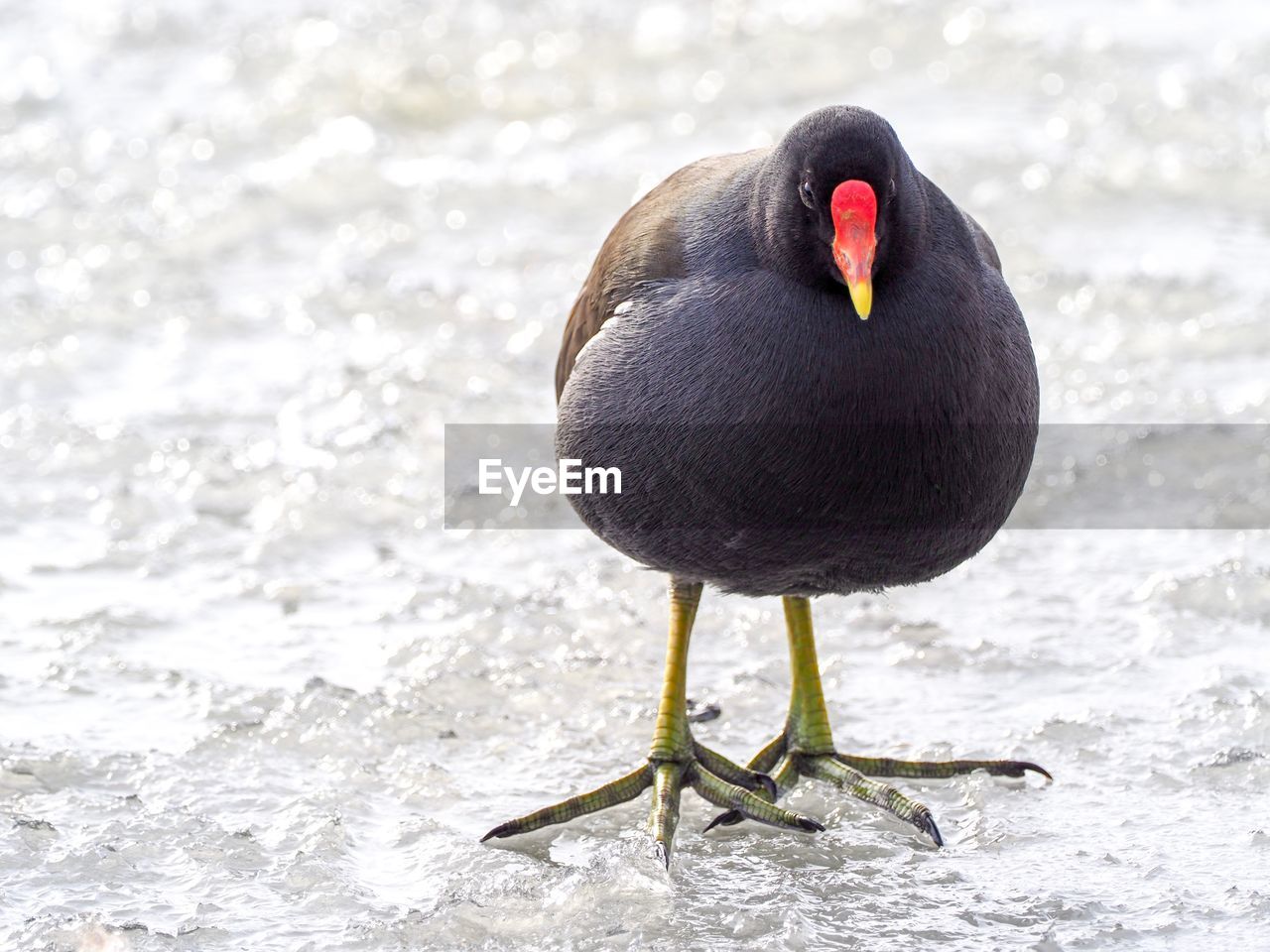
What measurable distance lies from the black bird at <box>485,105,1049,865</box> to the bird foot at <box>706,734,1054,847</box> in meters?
0.02

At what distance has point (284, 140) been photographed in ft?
25.5

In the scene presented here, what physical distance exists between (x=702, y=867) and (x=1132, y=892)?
771 millimetres

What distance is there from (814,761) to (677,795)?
0.34m

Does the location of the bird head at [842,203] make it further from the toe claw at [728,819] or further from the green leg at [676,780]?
the toe claw at [728,819]

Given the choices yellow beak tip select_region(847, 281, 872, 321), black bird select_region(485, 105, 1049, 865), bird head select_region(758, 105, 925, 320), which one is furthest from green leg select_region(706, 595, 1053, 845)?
yellow beak tip select_region(847, 281, 872, 321)

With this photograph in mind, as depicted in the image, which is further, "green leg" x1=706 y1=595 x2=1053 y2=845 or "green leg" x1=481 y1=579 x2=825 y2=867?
"green leg" x1=706 y1=595 x2=1053 y2=845

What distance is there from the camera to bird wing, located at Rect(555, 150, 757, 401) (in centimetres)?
331

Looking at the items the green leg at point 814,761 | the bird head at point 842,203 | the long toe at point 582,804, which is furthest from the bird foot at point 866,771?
the bird head at point 842,203

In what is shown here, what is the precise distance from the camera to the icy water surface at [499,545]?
3150 mm

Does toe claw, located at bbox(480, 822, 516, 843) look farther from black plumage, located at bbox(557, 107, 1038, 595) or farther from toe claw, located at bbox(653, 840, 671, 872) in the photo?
black plumage, located at bbox(557, 107, 1038, 595)

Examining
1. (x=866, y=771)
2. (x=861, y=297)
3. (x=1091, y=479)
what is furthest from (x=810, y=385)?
(x=1091, y=479)

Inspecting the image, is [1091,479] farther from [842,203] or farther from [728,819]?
[842,203]

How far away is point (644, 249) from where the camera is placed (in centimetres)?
337

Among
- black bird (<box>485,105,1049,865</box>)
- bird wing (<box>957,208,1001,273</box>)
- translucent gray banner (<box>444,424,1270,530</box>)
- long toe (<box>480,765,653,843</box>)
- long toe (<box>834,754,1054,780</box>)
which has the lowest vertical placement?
long toe (<box>480,765,653,843</box>)
